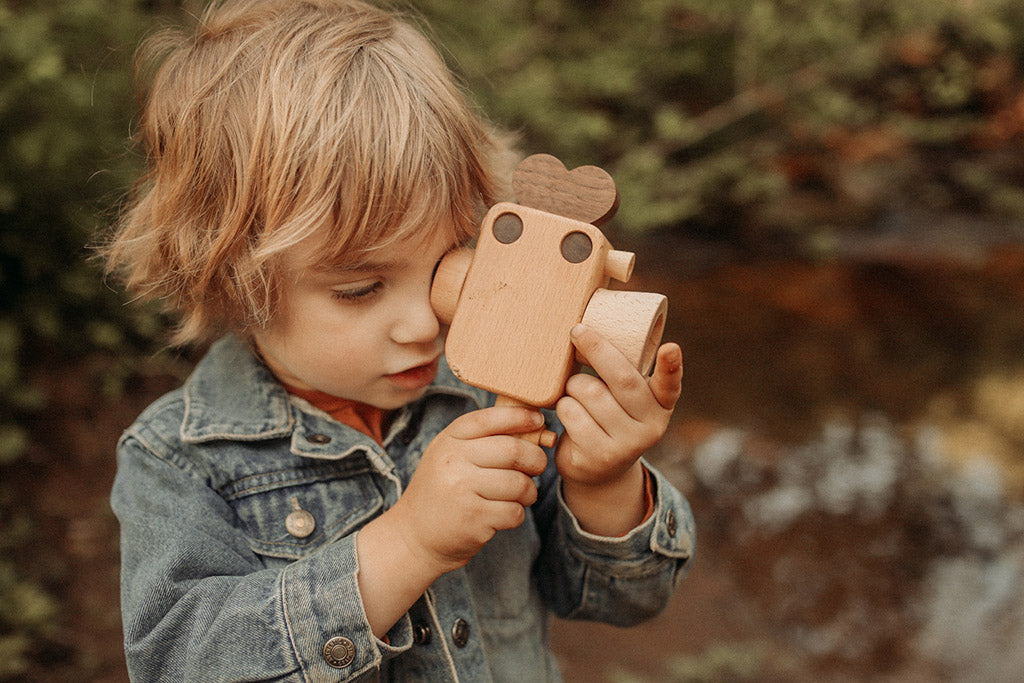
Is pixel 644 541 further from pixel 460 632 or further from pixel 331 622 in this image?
pixel 331 622

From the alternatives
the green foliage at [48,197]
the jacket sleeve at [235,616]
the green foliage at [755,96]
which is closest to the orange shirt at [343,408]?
the jacket sleeve at [235,616]

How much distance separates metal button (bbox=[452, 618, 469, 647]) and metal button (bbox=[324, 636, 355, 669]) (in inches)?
5.8

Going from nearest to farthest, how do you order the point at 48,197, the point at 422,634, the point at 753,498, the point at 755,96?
the point at 422,634 → the point at 48,197 → the point at 753,498 → the point at 755,96

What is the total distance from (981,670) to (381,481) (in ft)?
6.26

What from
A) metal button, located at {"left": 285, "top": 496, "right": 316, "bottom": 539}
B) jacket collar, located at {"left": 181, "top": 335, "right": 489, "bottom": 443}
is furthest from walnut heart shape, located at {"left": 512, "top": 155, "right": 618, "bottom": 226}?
metal button, located at {"left": 285, "top": 496, "right": 316, "bottom": 539}

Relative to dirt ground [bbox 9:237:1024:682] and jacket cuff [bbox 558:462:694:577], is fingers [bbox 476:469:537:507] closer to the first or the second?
jacket cuff [bbox 558:462:694:577]

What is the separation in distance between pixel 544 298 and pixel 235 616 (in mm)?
470

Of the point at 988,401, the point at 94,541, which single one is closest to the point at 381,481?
the point at 94,541

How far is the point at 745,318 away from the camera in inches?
155

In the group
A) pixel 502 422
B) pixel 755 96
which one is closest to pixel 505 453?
pixel 502 422

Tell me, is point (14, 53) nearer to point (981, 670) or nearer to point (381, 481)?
point (381, 481)

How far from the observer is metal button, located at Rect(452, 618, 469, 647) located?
97 centimetres

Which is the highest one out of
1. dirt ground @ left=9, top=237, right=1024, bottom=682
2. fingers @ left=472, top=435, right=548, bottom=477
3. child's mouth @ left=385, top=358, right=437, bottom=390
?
fingers @ left=472, top=435, right=548, bottom=477

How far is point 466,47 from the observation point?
287cm
